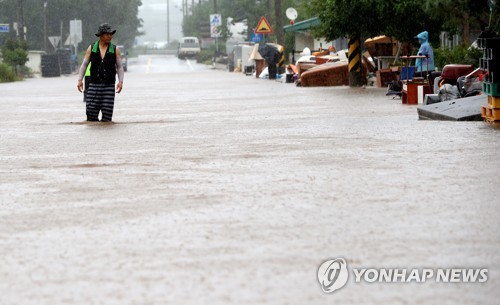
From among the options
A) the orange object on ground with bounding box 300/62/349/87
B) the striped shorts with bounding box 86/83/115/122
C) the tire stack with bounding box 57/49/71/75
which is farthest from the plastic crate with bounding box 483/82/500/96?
the tire stack with bounding box 57/49/71/75

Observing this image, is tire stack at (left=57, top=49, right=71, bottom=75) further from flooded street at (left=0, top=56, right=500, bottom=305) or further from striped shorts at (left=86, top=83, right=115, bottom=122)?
flooded street at (left=0, top=56, right=500, bottom=305)

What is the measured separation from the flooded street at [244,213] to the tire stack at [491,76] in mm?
666

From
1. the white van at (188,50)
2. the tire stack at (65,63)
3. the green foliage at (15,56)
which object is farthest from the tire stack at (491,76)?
the white van at (188,50)

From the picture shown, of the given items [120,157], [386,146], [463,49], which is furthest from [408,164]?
[463,49]

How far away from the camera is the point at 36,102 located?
3167 cm

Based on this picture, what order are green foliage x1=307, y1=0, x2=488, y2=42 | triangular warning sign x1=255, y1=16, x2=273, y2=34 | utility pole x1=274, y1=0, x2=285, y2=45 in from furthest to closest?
utility pole x1=274, y1=0, x2=285, y2=45, triangular warning sign x1=255, y1=16, x2=273, y2=34, green foliage x1=307, y1=0, x2=488, y2=42

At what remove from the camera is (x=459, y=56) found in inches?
1221

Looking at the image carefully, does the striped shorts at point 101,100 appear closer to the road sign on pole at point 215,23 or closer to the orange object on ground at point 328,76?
the orange object on ground at point 328,76

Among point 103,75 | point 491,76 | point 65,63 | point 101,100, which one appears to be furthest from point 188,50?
point 491,76

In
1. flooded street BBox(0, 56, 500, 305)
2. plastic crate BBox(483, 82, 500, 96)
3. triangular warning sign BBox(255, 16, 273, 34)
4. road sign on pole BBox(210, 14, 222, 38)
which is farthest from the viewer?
road sign on pole BBox(210, 14, 222, 38)

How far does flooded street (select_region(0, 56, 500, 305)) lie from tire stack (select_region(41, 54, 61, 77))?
57.3 metres

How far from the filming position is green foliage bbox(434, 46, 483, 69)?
27797 millimetres

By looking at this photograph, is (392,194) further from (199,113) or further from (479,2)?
(479,2)

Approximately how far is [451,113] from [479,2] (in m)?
7.47
